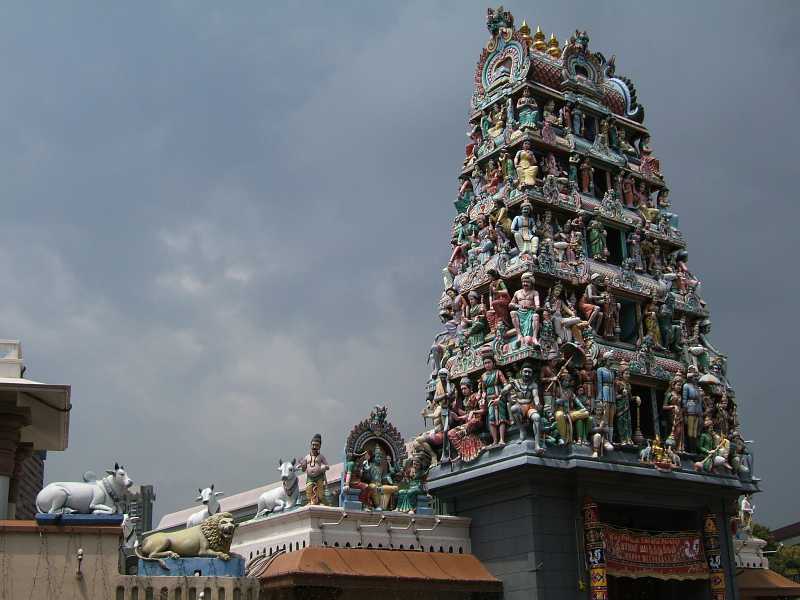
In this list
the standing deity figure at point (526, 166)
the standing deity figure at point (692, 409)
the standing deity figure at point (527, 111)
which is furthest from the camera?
the standing deity figure at point (527, 111)

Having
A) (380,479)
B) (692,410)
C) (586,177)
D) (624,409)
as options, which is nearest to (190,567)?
(380,479)

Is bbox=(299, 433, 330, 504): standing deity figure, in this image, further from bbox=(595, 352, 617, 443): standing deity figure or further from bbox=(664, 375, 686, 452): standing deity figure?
bbox=(664, 375, 686, 452): standing deity figure

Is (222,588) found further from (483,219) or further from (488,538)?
(483,219)

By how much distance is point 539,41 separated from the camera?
3394 cm

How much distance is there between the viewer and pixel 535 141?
30906mm

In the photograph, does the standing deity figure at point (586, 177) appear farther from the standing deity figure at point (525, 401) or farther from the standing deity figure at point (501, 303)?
the standing deity figure at point (525, 401)

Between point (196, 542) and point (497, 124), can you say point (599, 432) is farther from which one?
point (196, 542)

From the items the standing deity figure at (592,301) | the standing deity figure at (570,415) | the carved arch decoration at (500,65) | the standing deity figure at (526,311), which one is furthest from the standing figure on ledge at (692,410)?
the carved arch decoration at (500,65)

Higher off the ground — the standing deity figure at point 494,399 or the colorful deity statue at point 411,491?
the standing deity figure at point 494,399

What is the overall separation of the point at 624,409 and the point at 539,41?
526 inches

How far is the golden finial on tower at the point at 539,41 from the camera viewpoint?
110 feet

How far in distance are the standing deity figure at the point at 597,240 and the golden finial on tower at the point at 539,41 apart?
6.76 metres

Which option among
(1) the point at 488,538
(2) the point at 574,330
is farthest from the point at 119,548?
(2) the point at 574,330

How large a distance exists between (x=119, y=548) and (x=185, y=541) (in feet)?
5.53
